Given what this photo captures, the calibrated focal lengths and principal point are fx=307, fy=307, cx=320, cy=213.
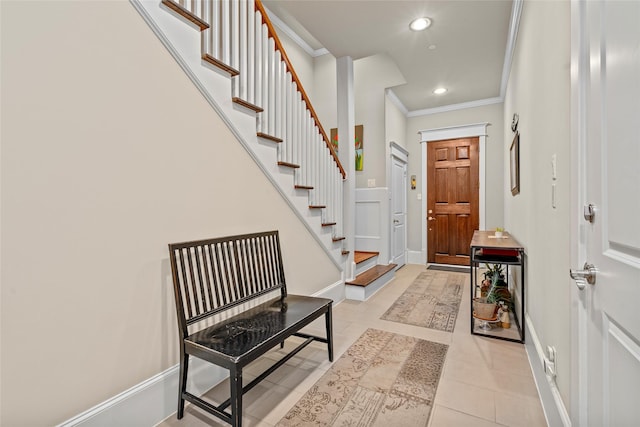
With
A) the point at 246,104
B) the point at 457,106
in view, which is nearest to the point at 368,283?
the point at 246,104

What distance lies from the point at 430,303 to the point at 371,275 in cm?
78

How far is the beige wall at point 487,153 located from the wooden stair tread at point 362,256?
5.18 feet

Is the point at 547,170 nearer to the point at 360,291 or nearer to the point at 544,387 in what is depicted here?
the point at 544,387

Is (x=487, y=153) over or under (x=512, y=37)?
under

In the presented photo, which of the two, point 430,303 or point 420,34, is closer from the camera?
point 420,34

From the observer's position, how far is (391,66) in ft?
13.2

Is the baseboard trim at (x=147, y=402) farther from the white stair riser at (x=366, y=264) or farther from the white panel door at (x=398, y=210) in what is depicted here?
the white panel door at (x=398, y=210)

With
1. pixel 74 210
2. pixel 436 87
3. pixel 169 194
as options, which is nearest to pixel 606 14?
pixel 169 194

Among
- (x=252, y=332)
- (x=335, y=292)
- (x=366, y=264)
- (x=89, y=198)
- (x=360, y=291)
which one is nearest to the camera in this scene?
(x=89, y=198)

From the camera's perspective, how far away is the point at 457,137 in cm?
535

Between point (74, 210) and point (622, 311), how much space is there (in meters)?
1.91

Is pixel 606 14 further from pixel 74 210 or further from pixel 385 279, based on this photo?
pixel 385 279

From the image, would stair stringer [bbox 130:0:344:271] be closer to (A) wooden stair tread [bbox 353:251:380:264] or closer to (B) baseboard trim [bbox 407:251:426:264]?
(A) wooden stair tread [bbox 353:251:380:264]

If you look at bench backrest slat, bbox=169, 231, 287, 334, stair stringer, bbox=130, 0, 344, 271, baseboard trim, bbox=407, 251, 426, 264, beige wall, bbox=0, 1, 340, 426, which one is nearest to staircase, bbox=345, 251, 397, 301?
stair stringer, bbox=130, 0, 344, 271
